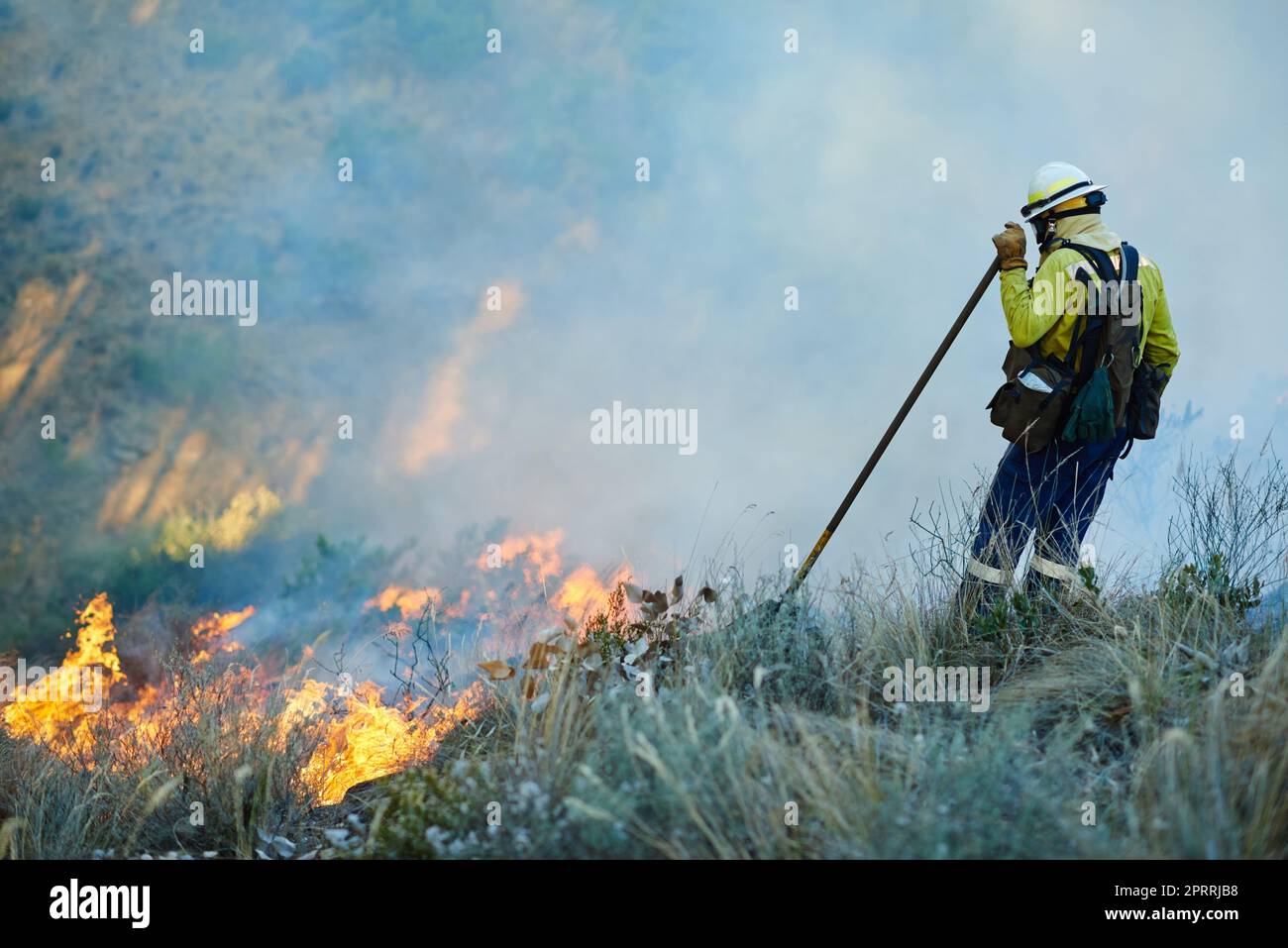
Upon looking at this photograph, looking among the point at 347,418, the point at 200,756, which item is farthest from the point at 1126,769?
the point at 347,418

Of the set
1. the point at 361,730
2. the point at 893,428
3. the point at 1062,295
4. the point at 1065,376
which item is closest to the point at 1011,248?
the point at 1062,295

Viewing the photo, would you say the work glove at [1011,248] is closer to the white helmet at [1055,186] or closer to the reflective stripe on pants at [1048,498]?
the white helmet at [1055,186]

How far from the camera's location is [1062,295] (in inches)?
226

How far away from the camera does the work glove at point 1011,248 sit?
5.85 m

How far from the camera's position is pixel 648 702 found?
4.36 m

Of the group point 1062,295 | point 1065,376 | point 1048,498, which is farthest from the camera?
point 1048,498

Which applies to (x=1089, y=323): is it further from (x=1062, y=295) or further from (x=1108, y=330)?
(x=1062, y=295)

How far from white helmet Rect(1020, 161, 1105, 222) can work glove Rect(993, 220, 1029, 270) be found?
0.92 ft

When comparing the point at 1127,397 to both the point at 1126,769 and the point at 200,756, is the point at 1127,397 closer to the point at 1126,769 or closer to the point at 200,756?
the point at 1126,769

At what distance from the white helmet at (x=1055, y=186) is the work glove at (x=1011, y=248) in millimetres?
281

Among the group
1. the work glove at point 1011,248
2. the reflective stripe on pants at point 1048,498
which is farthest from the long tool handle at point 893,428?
the reflective stripe on pants at point 1048,498

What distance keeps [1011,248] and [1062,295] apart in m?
0.39

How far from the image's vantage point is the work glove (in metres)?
5.85
